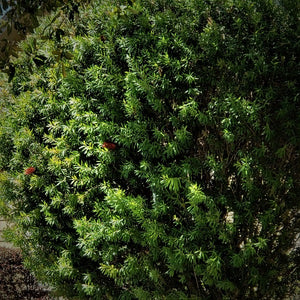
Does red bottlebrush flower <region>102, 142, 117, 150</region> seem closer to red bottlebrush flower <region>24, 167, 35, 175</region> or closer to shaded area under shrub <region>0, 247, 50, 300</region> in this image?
red bottlebrush flower <region>24, 167, 35, 175</region>

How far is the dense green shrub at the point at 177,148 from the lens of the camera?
290 centimetres

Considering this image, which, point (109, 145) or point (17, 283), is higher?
point (109, 145)

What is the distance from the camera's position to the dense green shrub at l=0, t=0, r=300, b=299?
9.53 ft

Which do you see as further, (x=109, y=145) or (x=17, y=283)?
(x=17, y=283)

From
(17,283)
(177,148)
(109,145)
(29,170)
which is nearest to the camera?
(177,148)

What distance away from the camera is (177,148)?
124 inches

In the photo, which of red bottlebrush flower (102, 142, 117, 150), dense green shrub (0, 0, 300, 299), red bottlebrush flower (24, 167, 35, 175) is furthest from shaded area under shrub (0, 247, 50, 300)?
red bottlebrush flower (102, 142, 117, 150)

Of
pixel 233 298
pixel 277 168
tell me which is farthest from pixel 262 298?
pixel 277 168

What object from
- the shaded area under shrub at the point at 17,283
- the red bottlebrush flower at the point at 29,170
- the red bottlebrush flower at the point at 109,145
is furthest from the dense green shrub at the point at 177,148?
the shaded area under shrub at the point at 17,283

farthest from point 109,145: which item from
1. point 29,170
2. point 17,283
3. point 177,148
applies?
point 17,283

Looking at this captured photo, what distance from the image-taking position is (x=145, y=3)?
3426 mm

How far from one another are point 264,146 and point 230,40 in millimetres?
840

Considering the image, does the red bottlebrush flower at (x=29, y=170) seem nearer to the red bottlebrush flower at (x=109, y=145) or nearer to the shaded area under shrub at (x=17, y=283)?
the red bottlebrush flower at (x=109, y=145)

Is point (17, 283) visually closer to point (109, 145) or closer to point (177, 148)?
point (109, 145)
